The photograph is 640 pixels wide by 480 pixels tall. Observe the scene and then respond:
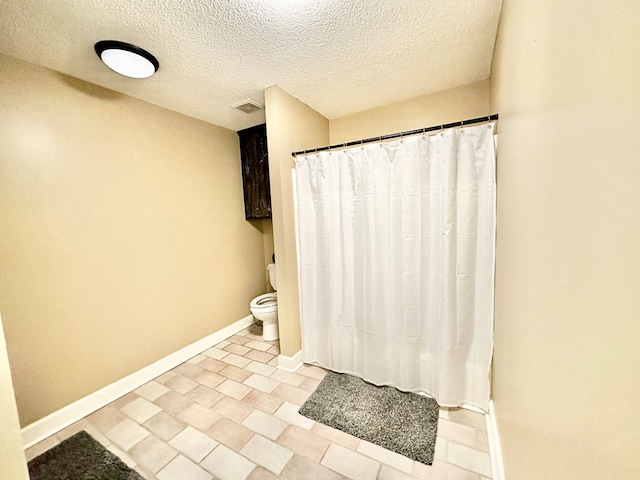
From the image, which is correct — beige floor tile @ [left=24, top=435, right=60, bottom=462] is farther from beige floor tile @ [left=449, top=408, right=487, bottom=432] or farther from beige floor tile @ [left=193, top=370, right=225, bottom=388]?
beige floor tile @ [left=449, top=408, right=487, bottom=432]

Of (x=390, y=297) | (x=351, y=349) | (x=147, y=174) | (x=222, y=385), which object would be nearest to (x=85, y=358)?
(x=222, y=385)

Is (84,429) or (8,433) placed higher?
(8,433)

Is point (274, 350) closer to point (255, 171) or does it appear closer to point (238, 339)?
point (238, 339)

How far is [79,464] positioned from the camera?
1.36 metres

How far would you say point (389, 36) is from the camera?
4.79ft

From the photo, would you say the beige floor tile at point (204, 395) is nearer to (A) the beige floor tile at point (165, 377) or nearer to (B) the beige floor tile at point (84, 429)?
(A) the beige floor tile at point (165, 377)

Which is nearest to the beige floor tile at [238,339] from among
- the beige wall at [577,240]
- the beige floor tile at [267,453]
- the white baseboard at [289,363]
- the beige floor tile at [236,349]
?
the beige floor tile at [236,349]

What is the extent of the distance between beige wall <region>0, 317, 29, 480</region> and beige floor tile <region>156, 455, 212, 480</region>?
2.18 ft

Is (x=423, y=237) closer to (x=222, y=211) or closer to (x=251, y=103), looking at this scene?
(x=251, y=103)

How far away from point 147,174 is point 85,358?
1470mm

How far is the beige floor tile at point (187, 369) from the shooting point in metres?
2.16

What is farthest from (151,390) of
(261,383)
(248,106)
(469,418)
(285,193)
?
(248,106)

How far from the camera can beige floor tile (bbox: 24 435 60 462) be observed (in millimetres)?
1440

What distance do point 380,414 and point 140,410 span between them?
1.69 metres
